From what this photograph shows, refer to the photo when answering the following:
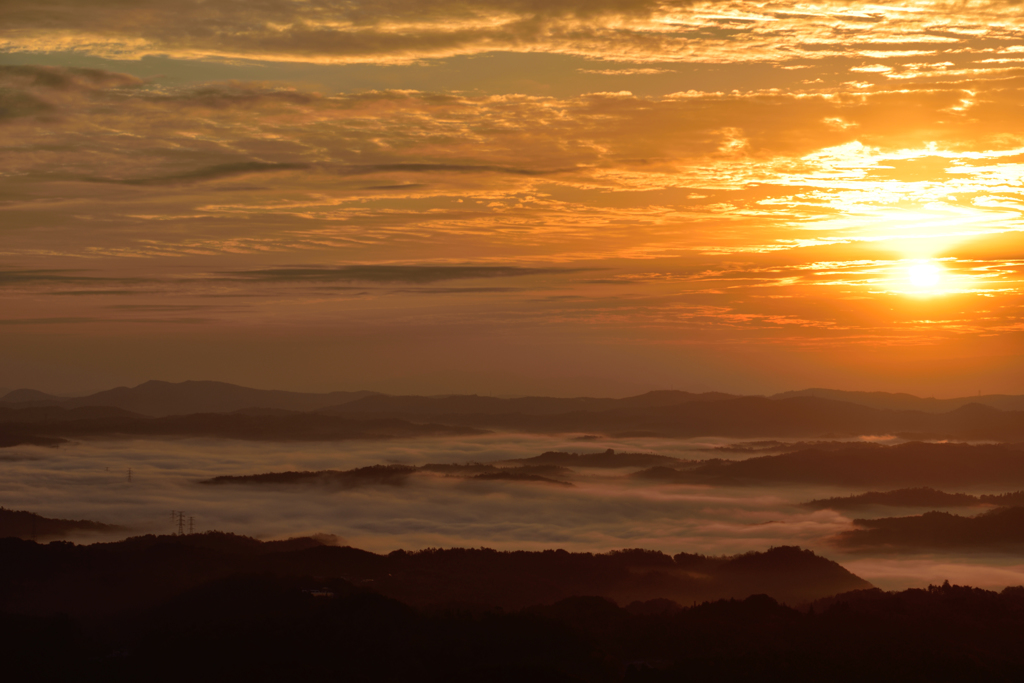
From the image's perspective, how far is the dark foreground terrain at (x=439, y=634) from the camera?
364ft

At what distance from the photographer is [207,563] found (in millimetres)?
174375

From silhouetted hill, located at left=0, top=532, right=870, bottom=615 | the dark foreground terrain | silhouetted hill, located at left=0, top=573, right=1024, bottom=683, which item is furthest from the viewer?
silhouetted hill, located at left=0, top=532, right=870, bottom=615

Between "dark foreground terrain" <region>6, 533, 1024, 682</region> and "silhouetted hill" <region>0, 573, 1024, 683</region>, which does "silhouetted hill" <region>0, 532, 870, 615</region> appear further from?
"silhouetted hill" <region>0, 573, 1024, 683</region>

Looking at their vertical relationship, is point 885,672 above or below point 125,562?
below

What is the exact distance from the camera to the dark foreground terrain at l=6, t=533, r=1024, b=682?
111 meters

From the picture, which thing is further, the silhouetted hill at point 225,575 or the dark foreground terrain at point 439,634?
the silhouetted hill at point 225,575

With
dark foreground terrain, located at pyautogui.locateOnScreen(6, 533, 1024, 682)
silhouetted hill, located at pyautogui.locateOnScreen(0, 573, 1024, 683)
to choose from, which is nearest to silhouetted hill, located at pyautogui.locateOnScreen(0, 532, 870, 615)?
dark foreground terrain, located at pyautogui.locateOnScreen(6, 533, 1024, 682)

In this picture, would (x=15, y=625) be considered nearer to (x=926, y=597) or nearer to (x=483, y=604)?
(x=483, y=604)

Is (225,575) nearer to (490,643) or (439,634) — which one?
(439,634)

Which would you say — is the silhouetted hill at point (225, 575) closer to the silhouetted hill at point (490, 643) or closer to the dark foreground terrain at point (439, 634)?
the dark foreground terrain at point (439, 634)

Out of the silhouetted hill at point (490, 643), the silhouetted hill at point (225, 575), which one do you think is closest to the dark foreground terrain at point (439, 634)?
the silhouetted hill at point (490, 643)

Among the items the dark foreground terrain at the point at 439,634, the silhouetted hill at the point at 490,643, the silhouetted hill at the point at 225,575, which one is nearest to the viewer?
the silhouetted hill at the point at 490,643

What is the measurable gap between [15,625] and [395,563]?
83903 mm

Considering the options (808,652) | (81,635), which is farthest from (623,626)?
(81,635)
